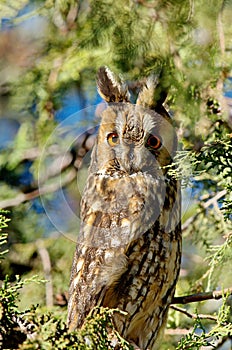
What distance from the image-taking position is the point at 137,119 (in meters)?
2.54

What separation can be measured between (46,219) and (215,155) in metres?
1.78

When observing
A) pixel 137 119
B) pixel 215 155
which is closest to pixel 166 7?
pixel 137 119

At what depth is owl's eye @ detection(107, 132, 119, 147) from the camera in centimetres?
259

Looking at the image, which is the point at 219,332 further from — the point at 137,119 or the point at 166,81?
the point at 166,81

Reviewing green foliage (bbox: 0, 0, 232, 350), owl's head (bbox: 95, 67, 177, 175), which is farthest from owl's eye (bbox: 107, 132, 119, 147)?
green foliage (bbox: 0, 0, 232, 350)

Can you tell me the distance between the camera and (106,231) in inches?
96.1

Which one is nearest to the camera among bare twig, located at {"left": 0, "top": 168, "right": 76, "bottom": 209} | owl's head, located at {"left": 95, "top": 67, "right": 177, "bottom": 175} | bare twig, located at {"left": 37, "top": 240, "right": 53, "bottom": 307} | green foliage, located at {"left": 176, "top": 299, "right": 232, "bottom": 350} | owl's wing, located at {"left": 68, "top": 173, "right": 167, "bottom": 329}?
green foliage, located at {"left": 176, "top": 299, "right": 232, "bottom": 350}

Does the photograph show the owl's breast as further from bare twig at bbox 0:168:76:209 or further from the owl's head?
bare twig at bbox 0:168:76:209

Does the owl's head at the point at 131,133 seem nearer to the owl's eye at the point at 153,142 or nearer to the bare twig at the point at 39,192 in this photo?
the owl's eye at the point at 153,142

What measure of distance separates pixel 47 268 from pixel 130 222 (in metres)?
1.19

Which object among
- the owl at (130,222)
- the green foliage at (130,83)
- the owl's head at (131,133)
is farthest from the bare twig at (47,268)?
the owl's head at (131,133)

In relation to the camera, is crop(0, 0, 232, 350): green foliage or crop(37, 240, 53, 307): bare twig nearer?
crop(0, 0, 232, 350): green foliage

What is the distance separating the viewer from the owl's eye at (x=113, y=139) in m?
2.59

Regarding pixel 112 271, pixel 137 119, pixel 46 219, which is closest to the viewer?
pixel 112 271
